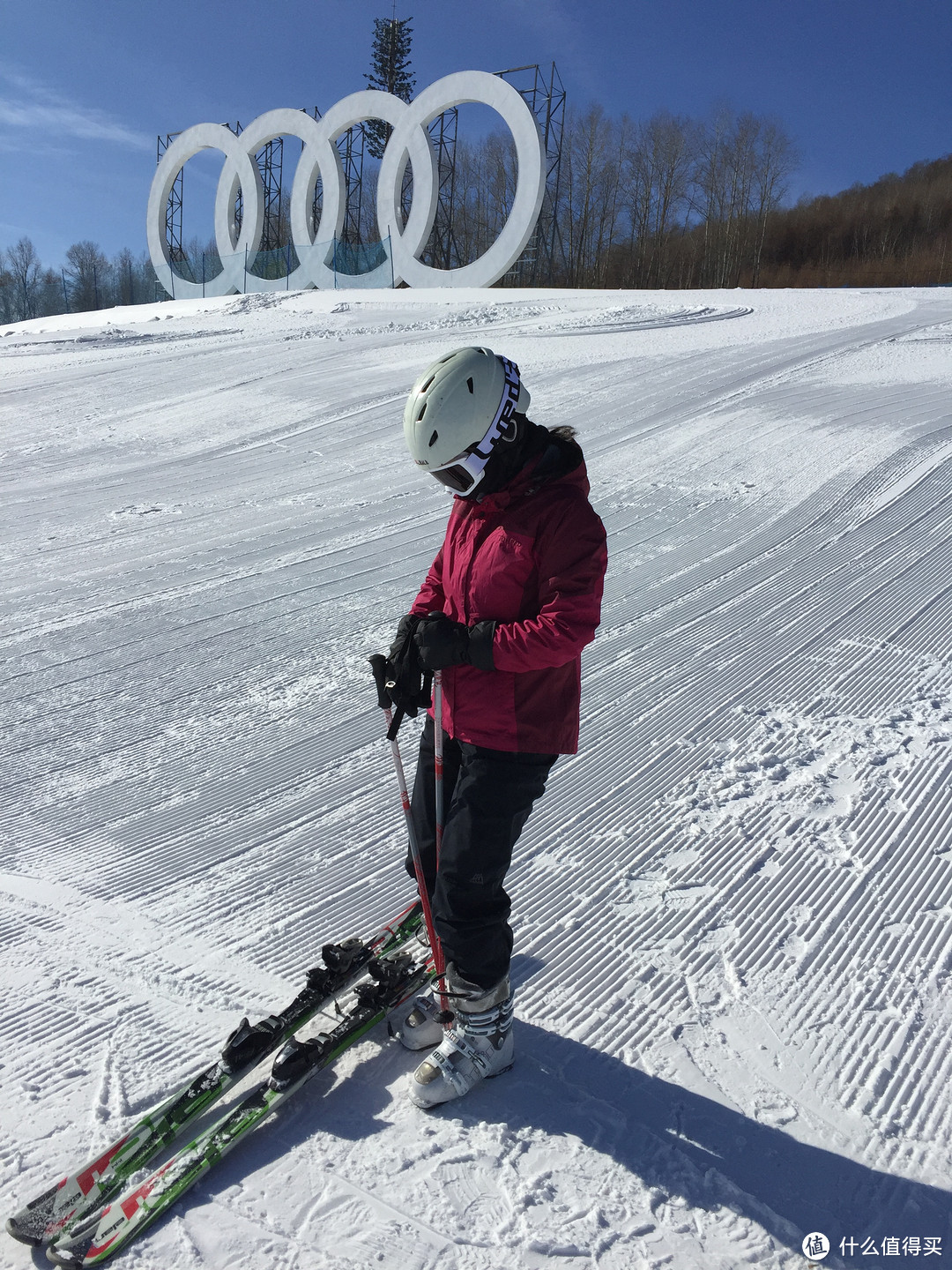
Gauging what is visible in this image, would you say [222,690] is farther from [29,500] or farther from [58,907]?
[29,500]

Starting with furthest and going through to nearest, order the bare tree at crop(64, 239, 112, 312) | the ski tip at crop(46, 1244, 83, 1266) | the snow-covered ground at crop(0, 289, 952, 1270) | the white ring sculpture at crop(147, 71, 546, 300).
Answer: the bare tree at crop(64, 239, 112, 312)
the white ring sculpture at crop(147, 71, 546, 300)
the snow-covered ground at crop(0, 289, 952, 1270)
the ski tip at crop(46, 1244, 83, 1266)

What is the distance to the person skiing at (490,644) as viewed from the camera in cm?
192

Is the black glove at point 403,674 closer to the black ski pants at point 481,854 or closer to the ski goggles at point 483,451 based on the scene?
the black ski pants at point 481,854

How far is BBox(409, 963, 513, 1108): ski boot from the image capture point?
2053 millimetres

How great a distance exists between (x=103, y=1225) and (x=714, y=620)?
405cm

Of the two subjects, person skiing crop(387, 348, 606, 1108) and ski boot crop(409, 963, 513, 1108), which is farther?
ski boot crop(409, 963, 513, 1108)

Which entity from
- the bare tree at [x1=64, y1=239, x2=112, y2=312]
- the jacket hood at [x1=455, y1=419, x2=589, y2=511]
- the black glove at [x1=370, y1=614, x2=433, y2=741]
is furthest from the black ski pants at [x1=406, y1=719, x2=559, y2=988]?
the bare tree at [x1=64, y1=239, x2=112, y2=312]

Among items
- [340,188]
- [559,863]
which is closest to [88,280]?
[340,188]

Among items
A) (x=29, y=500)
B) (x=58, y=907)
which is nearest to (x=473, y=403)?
(x=58, y=907)

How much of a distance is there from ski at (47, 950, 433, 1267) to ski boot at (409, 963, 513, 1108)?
0.75 ft

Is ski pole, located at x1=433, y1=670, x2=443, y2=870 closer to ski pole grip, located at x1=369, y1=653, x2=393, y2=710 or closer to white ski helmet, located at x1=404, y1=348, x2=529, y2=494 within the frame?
ski pole grip, located at x1=369, y1=653, x2=393, y2=710

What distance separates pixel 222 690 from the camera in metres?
4.32

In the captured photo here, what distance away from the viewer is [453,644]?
→ 6.41 ft

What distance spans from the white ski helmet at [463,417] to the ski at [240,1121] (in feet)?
4.56
